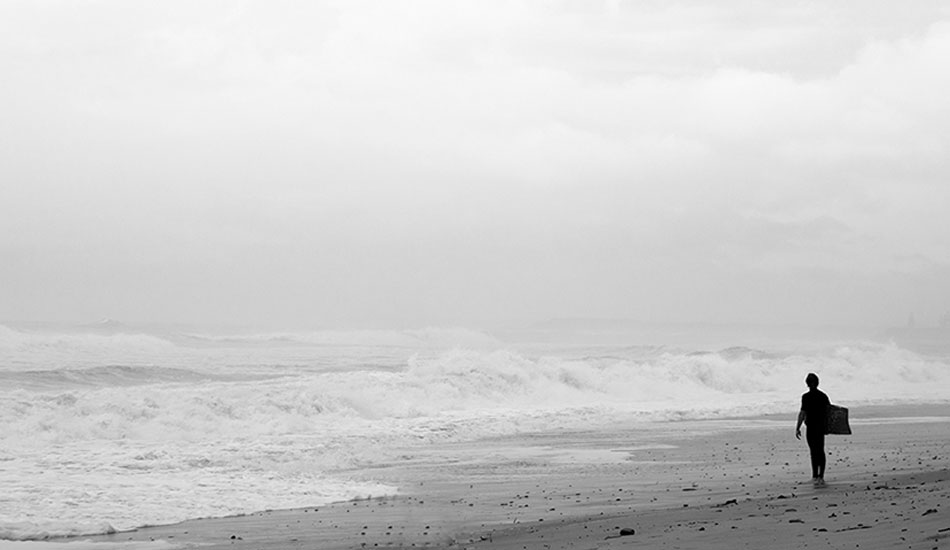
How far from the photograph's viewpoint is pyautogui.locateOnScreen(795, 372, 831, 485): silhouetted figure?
42.9 feet

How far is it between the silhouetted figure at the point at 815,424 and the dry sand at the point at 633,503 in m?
0.27

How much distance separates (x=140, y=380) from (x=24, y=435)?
13.9 metres

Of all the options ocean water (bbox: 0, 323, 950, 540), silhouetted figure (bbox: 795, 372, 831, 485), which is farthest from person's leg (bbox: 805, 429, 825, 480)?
ocean water (bbox: 0, 323, 950, 540)

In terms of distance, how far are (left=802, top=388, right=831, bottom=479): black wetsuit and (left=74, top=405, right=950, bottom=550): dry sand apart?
28 cm

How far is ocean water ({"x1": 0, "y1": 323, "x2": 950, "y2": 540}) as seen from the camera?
13.1 metres

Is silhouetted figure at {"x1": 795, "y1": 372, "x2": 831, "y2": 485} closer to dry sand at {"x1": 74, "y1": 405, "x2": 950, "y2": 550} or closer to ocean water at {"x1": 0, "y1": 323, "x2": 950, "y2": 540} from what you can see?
dry sand at {"x1": 74, "y1": 405, "x2": 950, "y2": 550}

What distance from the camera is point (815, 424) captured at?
13234 mm

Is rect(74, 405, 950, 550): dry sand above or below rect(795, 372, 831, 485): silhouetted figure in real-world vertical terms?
below

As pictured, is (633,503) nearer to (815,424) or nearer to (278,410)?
(815,424)

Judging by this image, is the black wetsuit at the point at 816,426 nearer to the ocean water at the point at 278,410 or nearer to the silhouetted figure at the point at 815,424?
the silhouetted figure at the point at 815,424

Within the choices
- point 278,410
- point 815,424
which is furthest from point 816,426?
point 278,410

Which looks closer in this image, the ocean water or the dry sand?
the dry sand

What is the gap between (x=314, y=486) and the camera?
13922 millimetres

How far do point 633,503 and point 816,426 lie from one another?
2.83 m
